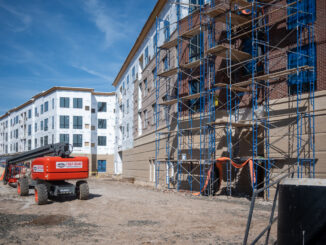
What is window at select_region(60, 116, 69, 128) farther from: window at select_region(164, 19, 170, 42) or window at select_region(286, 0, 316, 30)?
window at select_region(286, 0, 316, 30)

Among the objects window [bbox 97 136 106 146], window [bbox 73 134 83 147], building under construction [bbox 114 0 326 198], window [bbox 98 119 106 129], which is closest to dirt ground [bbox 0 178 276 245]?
building under construction [bbox 114 0 326 198]

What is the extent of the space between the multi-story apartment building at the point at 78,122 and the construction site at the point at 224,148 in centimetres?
2979

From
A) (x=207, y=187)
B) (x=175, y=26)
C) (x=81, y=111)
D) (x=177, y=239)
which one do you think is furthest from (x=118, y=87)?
(x=177, y=239)

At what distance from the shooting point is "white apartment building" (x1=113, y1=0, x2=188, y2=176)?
27.6 m

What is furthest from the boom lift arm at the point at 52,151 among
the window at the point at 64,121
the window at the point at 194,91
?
the window at the point at 64,121

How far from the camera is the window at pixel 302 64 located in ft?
53.4

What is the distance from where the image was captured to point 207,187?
19812 millimetres

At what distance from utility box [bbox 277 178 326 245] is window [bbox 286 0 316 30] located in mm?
15714

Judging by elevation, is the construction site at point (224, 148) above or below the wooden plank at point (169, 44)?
below

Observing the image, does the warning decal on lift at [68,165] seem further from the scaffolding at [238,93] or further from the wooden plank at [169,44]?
the wooden plank at [169,44]

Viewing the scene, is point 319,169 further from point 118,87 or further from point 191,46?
point 118,87

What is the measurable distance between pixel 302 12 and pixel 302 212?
16544mm

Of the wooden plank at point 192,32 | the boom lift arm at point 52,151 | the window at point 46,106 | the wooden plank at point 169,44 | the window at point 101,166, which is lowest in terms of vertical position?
the window at point 101,166

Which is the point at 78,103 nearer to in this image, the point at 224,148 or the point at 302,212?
the point at 224,148
